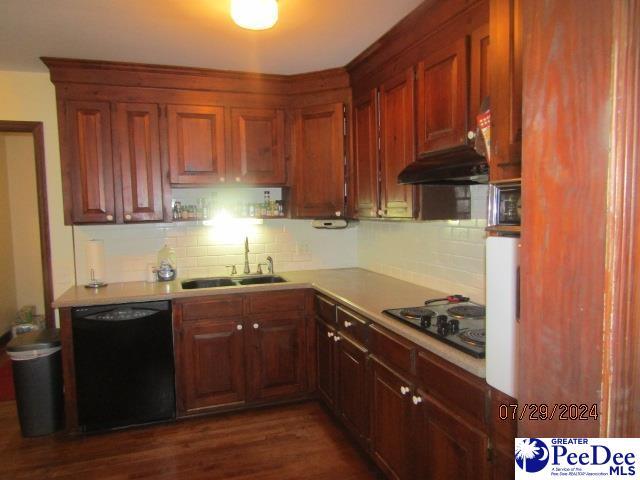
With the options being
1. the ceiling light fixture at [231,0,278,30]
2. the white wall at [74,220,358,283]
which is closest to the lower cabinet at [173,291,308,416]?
the white wall at [74,220,358,283]

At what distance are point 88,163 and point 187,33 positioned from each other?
1.20 metres

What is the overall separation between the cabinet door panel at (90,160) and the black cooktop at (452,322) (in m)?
2.18

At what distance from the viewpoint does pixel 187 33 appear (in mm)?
2535

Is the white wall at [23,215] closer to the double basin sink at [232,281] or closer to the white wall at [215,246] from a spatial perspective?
the white wall at [215,246]

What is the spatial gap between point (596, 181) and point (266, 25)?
1868mm

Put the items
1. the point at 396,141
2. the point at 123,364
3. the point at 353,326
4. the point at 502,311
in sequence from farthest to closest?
the point at 123,364 → the point at 396,141 → the point at 353,326 → the point at 502,311

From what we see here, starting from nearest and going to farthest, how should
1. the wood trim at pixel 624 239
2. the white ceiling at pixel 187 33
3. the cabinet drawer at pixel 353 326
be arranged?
the wood trim at pixel 624 239
the white ceiling at pixel 187 33
the cabinet drawer at pixel 353 326

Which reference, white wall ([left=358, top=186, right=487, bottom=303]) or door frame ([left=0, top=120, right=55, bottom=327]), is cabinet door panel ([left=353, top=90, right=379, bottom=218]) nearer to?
white wall ([left=358, top=186, right=487, bottom=303])

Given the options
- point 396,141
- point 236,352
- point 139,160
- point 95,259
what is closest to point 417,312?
point 396,141

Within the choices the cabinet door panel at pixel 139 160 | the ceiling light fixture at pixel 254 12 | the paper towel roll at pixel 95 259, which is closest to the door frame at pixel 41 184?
the paper towel roll at pixel 95 259

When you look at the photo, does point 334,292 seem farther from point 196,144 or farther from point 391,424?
point 196,144

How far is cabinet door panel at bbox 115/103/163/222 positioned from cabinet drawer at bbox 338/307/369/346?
5.19 feet

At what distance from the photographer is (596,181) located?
574 mm

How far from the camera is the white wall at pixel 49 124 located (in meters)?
3.16
